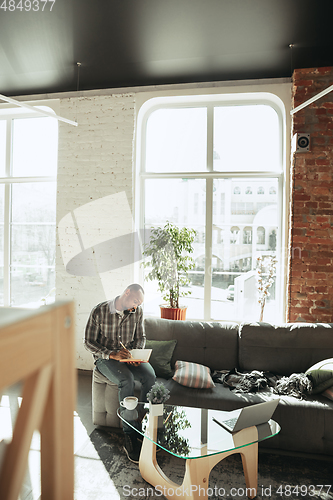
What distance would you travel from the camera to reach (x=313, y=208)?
3.76 metres

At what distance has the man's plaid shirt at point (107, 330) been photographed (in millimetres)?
2986

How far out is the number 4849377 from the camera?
8.53 feet

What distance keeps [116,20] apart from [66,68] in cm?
117

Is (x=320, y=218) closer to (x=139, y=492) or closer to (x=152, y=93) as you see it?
(x=152, y=93)

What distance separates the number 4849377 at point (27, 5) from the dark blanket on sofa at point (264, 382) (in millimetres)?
3465

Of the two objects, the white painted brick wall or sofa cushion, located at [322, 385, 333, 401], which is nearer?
sofa cushion, located at [322, 385, 333, 401]

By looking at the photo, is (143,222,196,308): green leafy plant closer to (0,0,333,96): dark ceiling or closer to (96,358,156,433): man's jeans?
(96,358,156,433): man's jeans

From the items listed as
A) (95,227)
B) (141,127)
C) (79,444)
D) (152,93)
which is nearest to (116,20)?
(152,93)

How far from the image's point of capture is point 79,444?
276 centimetres

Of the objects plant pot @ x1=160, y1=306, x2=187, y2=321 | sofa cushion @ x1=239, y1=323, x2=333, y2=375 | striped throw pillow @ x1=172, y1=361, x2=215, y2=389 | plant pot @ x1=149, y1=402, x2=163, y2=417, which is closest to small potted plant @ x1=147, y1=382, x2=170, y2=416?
plant pot @ x1=149, y1=402, x2=163, y2=417

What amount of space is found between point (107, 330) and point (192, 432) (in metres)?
1.19

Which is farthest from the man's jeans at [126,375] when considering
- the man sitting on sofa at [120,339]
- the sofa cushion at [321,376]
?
the sofa cushion at [321,376]

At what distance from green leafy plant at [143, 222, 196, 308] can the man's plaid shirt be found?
963 millimetres

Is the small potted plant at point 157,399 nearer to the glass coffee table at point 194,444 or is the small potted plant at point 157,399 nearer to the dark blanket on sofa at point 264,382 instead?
the glass coffee table at point 194,444
